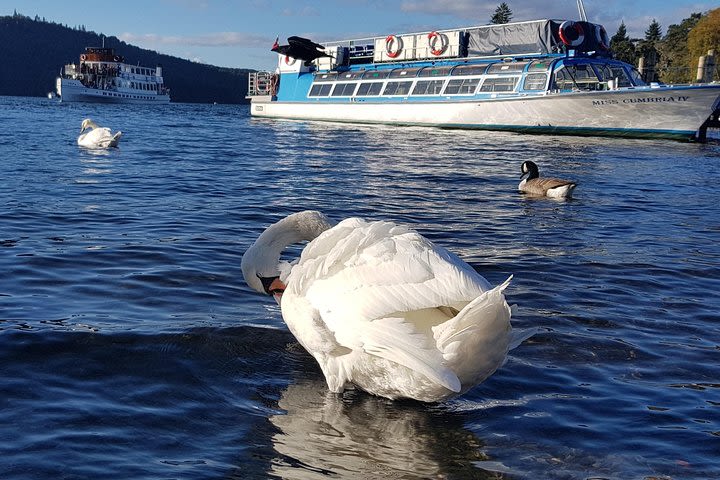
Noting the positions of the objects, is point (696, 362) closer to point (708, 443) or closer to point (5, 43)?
point (708, 443)

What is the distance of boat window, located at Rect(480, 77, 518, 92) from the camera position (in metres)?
34.5

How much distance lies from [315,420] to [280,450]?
1.34ft

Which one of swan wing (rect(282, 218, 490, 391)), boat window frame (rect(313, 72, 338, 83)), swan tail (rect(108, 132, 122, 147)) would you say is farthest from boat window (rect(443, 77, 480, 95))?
swan wing (rect(282, 218, 490, 391))

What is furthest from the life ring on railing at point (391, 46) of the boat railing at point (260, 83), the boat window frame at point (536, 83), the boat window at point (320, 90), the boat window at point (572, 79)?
the boat railing at point (260, 83)

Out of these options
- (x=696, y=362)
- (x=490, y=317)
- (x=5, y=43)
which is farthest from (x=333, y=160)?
(x=5, y=43)

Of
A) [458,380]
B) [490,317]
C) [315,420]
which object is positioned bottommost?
[315,420]

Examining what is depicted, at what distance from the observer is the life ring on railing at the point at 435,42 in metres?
40.1

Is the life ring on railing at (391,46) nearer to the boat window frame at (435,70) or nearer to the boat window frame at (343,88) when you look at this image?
the boat window frame at (343,88)

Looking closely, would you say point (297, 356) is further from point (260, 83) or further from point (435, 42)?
point (260, 83)

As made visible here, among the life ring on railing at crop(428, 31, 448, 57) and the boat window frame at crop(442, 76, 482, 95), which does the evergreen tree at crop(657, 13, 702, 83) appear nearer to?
the life ring on railing at crop(428, 31, 448, 57)

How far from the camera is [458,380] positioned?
3.36 metres

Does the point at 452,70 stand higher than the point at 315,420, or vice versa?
the point at 452,70

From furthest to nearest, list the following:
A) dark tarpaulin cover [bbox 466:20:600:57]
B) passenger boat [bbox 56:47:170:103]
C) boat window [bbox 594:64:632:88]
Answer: passenger boat [bbox 56:47:170:103], dark tarpaulin cover [bbox 466:20:600:57], boat window [bbox 594:64:632:88]

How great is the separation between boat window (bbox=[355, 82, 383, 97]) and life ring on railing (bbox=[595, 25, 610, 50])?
11.9 metres
